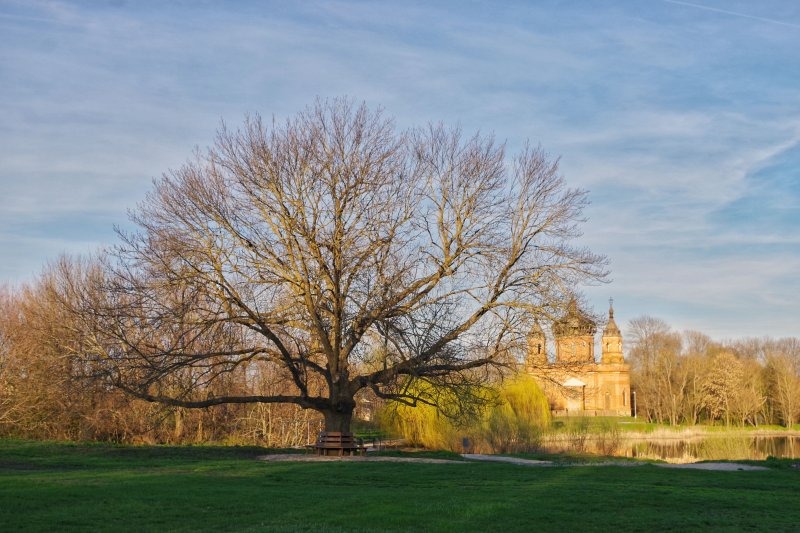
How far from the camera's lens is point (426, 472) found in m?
18.2

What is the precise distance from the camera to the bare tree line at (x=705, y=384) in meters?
74.2

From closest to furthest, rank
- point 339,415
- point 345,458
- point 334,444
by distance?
point 345,458, point 334,444, point 339,415

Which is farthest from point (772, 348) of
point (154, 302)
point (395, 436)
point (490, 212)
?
point (154, 302)

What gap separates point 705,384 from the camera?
75625 mm

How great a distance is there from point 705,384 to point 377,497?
68.2 meters

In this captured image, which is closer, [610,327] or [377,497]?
[377,497]

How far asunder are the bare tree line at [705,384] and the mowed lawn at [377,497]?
55.4 metres

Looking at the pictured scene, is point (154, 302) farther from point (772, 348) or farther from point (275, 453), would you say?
point (772, 348)

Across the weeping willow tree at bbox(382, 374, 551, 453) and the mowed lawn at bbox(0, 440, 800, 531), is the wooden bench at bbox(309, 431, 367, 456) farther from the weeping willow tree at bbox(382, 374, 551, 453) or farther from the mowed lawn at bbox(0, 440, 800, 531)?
the weeping willow tree at bbox(382, 374, 551, 453)

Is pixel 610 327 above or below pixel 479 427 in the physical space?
above

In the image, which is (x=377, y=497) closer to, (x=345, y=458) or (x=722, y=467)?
(x=345, y=458)

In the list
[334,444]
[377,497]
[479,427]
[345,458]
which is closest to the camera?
[377,497]

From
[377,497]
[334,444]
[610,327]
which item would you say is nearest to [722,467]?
[334,444]

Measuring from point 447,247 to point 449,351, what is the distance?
10.3 ft
